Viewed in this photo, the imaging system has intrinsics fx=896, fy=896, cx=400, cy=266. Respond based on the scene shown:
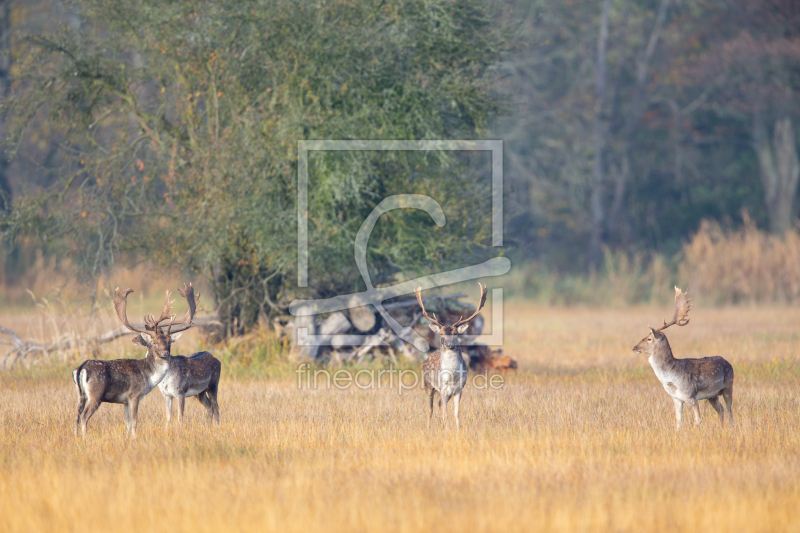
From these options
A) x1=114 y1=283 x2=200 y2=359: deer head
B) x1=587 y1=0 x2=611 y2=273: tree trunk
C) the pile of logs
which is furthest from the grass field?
x1=587 y1=0 x2=611 y2=273: tree trunk

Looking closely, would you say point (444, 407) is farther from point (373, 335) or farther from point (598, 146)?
point (598, 146)

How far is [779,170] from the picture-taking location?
36500 mm

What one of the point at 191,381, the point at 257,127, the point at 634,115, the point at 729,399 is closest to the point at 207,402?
the point at 191,381

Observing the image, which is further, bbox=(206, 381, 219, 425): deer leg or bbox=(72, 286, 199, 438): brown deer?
bbox=(206, 381, 219, 425): deer leg

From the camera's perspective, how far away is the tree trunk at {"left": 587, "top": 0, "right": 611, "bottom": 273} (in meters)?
37.6

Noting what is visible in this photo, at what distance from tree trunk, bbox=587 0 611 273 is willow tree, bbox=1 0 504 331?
24390mm

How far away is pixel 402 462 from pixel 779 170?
3293 cm

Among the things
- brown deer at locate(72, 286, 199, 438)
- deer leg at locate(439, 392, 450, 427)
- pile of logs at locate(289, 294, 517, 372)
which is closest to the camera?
brown deer at locate(72, 286, 199, 438)

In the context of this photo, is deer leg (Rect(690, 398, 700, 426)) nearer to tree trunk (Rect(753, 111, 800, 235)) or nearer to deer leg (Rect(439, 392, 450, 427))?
deer leg (Rect(439, 392, 450, 427))

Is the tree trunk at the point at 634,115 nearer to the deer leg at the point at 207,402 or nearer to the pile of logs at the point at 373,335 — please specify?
the pile of logs at the point at 373,335

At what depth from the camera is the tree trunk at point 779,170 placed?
35.9m

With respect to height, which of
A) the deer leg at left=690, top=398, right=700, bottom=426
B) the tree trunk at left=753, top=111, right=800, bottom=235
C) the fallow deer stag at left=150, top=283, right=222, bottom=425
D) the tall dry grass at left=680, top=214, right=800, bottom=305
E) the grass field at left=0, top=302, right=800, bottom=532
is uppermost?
the tree trunk at left=753, top=111, right=800, bottom=235

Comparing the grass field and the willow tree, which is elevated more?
the willow tree

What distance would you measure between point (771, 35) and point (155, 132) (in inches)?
1094
